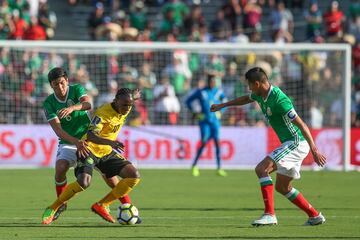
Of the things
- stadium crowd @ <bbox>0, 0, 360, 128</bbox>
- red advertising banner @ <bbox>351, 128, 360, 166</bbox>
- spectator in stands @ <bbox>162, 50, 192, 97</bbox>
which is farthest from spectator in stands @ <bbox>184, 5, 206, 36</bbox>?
red advertising banner @ <bbox>351, 128, 360, 166</bbox>

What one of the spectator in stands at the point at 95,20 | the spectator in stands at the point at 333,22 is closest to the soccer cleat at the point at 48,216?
the spectator in stands at the point at 95,20

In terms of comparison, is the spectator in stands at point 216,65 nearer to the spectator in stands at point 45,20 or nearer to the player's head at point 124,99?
the spectator in stands at point 45,20

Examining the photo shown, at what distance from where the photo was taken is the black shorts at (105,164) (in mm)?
12453

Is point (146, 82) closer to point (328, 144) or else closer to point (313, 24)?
point (328, 144)

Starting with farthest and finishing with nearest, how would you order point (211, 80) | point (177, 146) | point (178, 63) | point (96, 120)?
1. point (178, 63)
2. point (177, 146)
3. point (211, 80)
4. point (96, 120)

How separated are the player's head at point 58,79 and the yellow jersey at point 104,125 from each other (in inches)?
22.7

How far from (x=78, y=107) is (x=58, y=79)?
1.91 feet

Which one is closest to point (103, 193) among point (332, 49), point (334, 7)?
point (332, 49)

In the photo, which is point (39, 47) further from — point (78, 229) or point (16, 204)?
point (78, 229)

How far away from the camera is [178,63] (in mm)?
27391

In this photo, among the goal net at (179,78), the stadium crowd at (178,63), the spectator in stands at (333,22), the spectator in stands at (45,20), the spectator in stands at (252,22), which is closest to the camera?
the goal net at (179,78)

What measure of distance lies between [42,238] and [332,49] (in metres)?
15.7

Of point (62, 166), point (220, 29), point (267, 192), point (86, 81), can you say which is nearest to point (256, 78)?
point (267, 192)

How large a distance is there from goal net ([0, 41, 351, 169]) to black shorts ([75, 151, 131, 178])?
12.0m
